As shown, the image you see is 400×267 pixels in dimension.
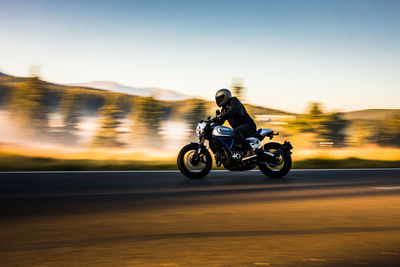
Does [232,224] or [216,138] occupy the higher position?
[216,138]

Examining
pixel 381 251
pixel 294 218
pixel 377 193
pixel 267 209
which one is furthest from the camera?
pixel 377 193

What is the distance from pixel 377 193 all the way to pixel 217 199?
3.16m

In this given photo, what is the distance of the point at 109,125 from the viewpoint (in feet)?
187

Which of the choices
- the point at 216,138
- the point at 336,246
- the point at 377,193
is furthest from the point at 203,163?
the point at 336,246

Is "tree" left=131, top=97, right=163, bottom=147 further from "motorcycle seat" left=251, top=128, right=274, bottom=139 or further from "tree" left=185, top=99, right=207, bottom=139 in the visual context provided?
"motorcycle seat" left=251, top=128, right=274, bottom=139

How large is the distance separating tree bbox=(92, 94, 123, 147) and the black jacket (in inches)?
1827

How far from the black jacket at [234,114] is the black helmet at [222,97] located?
0.11 meters

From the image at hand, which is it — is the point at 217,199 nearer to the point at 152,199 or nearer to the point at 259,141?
the point at 152,199

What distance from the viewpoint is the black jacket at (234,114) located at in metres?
11.0

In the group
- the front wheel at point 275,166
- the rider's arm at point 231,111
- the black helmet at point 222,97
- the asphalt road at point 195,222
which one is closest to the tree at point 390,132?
the front wheel at point 275,166

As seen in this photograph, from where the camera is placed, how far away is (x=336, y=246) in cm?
452

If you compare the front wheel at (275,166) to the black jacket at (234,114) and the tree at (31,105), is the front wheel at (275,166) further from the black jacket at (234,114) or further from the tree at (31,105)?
the tree at (31,105)

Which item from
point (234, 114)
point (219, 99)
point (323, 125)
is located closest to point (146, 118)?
point (323, 125)

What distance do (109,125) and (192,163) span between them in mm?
47459
